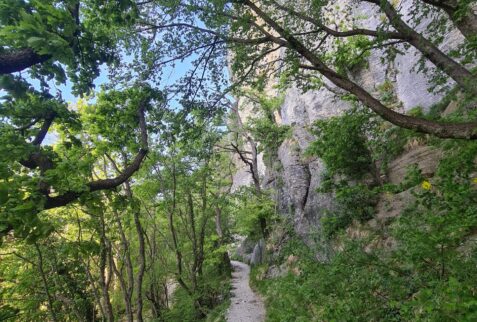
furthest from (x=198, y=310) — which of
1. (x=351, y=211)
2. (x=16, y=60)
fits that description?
(x=16, y=60)

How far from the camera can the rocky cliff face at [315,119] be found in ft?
35.5

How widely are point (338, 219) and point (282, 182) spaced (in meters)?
7.73

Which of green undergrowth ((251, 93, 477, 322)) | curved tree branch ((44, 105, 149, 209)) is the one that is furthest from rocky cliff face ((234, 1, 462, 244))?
curved tree branch ((44, 105, 149, 209))

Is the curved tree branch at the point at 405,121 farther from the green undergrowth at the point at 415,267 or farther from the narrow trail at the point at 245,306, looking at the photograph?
the narrow trail at the point at 245,306

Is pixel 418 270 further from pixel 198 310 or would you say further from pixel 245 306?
pixel 245 306

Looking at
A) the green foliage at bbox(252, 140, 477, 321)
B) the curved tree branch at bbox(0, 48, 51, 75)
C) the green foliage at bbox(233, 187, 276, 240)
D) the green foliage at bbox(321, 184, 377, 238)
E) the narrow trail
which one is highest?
the green foliage at bbox(233, 187, 276, 240)

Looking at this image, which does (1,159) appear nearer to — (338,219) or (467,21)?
(467,21)

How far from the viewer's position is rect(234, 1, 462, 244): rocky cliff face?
35.5 feet

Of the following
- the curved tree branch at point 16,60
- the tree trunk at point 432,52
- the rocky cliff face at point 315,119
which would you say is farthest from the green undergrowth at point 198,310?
the curved tree branch at point 16,60

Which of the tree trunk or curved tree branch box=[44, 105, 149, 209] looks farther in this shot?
the tree trunk

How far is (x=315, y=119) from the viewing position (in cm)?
1602

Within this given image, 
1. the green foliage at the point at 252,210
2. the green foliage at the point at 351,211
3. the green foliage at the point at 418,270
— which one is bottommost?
the green foliage at the point at 418,270

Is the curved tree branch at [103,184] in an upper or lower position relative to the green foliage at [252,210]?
lower

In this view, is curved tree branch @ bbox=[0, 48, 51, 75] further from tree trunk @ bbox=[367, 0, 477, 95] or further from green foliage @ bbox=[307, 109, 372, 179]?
green foliage @ bbox=[307, 109, 372, 179]
